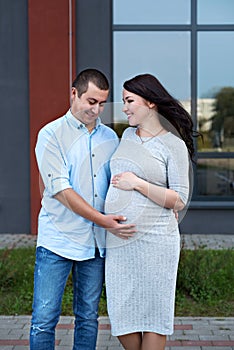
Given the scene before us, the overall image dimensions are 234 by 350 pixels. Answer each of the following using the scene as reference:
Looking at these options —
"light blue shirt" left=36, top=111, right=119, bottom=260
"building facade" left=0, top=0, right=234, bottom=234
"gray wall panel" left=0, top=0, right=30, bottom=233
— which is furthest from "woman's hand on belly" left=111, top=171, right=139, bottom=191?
"gray wall panel" left=0, top=0, right=30, bottom=233

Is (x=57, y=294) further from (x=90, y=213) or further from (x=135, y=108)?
(x=135, y=108)

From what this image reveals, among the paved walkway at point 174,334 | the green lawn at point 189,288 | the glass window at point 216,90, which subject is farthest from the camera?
the glass window at point 216,90

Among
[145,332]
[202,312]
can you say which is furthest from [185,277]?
[145,332]

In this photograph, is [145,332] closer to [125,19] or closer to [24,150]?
[24,150]

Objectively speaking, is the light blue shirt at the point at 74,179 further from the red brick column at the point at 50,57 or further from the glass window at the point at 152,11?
the glass window at the point at 152,11

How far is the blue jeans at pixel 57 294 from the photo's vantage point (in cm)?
317

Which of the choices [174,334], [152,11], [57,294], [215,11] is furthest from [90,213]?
[215,11]

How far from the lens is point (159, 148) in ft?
10.2

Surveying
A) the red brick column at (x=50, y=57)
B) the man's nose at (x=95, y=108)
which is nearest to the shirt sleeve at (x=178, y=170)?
the man's nose at (x=95, y=108)

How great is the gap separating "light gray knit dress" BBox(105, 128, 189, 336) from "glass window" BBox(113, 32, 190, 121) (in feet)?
21.5

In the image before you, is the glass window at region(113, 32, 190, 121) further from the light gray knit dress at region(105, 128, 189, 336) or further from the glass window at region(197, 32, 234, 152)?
the light gray knit dress at region(105, 128, 189, 336)

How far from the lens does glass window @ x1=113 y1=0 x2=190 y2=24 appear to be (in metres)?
9.53

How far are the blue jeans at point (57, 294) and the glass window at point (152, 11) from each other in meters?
6.94

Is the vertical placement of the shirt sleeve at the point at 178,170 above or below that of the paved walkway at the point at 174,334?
above
